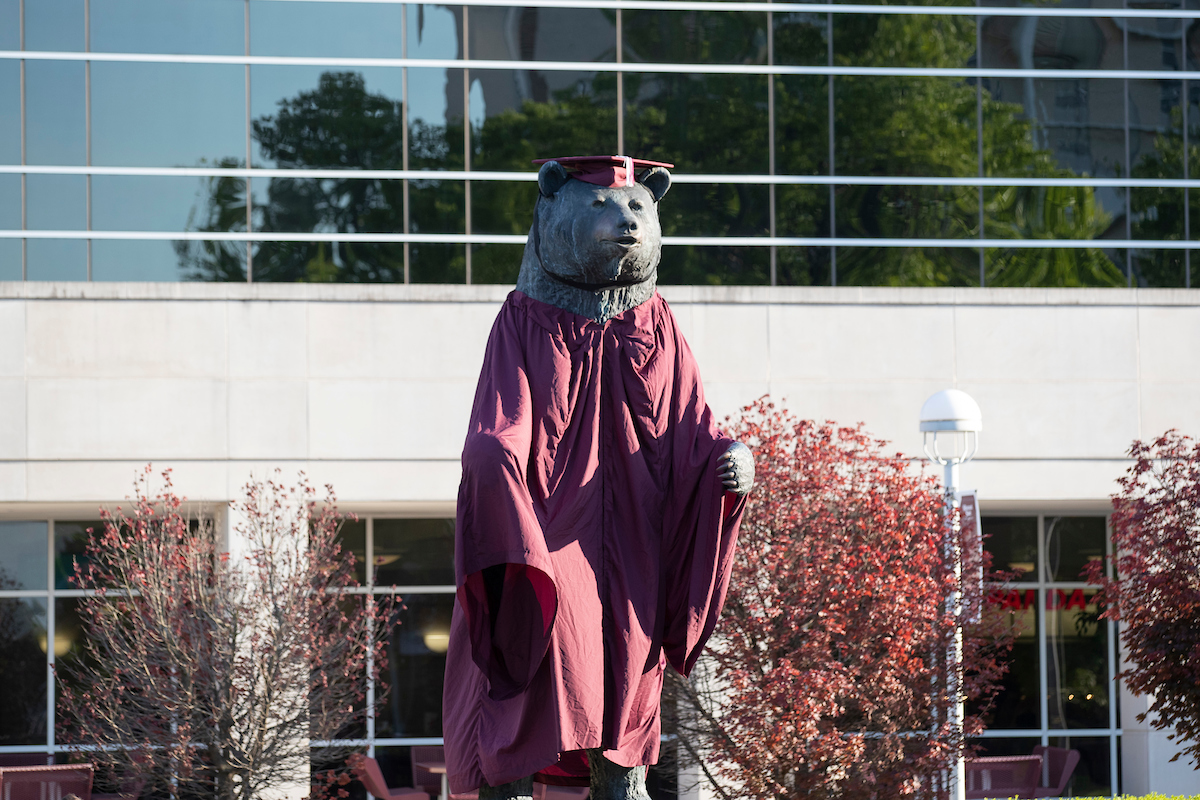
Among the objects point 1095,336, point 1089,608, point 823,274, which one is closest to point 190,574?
point 823,274

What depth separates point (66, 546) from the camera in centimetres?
1555

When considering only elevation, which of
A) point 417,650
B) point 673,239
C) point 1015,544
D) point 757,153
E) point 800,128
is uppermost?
point 800,128

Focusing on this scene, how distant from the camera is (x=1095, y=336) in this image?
15383mm

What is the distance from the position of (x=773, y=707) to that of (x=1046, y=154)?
9.15 meters

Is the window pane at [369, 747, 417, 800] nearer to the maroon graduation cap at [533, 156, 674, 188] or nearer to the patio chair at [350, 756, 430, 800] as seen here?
the patio chair at [350, 756, 430, 800]

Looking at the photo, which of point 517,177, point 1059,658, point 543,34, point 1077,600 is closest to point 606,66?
point 543,34

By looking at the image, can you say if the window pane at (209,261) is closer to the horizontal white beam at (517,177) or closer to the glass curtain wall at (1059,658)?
the horizontal white beam at (517,177)

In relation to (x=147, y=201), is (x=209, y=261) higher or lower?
lower

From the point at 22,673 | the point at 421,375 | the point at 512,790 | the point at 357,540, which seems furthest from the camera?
the point at 357,540

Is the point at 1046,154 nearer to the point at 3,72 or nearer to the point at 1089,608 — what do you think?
the point at 1089,608

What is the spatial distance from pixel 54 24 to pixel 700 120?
7242mm

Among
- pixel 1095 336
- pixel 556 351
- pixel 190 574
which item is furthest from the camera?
pixel 1095 336

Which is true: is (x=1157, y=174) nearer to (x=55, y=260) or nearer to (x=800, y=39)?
(x=800, y=39)

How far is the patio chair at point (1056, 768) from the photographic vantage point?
46.4 ft
